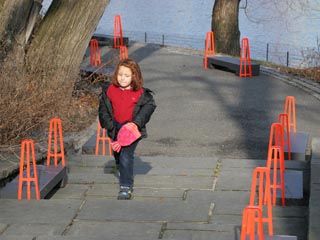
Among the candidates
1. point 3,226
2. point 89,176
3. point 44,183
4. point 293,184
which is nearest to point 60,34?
point 89,176

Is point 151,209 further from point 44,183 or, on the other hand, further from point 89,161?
point 89,161

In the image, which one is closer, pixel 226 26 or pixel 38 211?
pixel 38 211

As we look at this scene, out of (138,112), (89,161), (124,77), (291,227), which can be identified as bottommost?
(89,161)

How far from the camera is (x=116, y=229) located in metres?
5.91

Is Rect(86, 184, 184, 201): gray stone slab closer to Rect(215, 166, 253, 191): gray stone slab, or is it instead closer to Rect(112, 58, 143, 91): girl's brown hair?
Rect(215, 166, 253, 191): gray stone slab

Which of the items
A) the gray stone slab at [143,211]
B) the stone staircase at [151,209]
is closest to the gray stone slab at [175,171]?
the stone staircase at [151,209]

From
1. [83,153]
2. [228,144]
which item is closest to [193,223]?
[83,153]

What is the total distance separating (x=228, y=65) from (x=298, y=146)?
8032 mm

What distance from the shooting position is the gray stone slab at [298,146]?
909cm

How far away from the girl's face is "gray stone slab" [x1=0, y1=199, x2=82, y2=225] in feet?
3.88

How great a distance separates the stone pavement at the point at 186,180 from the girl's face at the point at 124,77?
102cm

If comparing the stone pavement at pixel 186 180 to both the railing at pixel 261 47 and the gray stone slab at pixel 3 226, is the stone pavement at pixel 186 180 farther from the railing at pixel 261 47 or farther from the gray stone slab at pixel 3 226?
the railing at pixel 261 47

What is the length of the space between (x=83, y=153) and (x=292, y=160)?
263 centimetres

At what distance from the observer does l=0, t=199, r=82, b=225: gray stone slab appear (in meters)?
6.17
